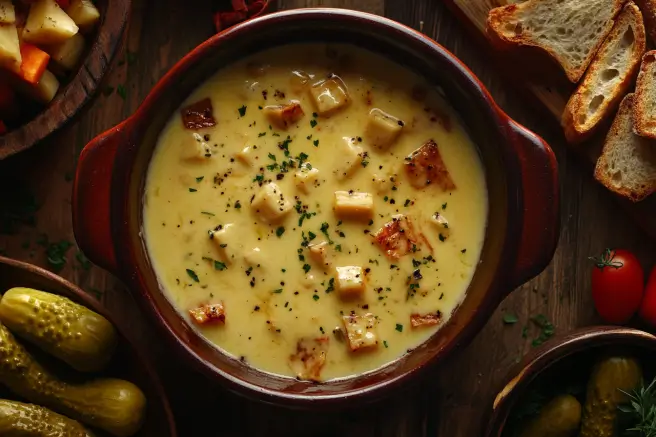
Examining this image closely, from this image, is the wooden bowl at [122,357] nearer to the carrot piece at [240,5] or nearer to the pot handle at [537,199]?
the carrot piece at [240,5]

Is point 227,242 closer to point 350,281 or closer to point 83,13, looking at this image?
point 350,281

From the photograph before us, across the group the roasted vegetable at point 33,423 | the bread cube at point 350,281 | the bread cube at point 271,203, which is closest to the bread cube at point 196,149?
the bread cube at point 271,203

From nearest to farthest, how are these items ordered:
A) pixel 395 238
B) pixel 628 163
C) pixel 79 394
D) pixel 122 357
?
pixel 395 238 → pixel 79 394 → pixel 122 357 → pixel 628 163

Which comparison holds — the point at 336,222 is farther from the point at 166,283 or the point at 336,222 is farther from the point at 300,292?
the point at 166,283

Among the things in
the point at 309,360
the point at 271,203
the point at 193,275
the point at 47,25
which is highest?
the point at 47,25

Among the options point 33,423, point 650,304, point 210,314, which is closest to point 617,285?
point 650,304

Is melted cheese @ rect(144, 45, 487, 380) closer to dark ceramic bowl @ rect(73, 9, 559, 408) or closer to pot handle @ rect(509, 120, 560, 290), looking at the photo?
dark ceramic bowl @ rect(73, 9, 559, 408)

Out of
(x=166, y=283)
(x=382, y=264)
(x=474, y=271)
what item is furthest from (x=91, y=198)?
(x=474, y=271)
